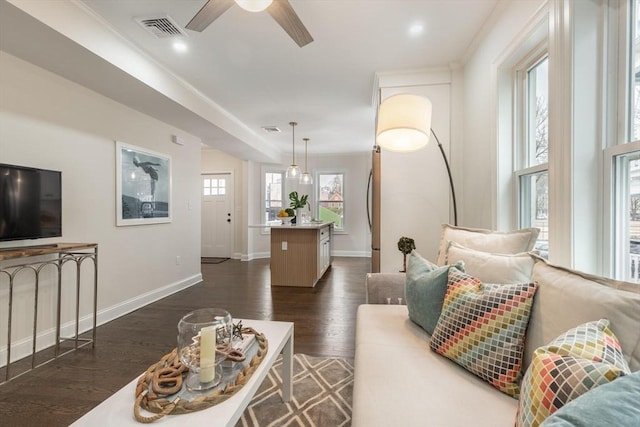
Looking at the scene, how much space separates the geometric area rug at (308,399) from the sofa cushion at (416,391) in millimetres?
509

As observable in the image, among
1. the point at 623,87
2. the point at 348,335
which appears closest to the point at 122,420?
the point at 348,335

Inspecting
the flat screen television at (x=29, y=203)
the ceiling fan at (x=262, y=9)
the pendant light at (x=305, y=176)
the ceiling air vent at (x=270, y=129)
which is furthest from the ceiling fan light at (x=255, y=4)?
the pendant light at (x=305, y=176)

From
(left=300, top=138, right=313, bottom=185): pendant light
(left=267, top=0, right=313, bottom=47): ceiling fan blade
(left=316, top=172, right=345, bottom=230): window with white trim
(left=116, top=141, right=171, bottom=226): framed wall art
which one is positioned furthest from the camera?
(left=316, top=172, right=345, bottom=230): window with white trim

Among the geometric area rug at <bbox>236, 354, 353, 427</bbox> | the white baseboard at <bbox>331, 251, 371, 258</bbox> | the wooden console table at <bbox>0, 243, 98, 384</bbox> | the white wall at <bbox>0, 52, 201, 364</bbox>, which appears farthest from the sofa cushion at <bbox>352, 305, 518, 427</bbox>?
the white baseboard at <bbox>331, 251, 371, 258</bbox>

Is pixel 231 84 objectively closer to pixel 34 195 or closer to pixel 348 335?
pixel 34 195

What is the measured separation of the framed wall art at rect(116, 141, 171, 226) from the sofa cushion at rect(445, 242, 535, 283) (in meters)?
3.40

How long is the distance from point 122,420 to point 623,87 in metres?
2.34

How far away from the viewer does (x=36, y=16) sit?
179 cm

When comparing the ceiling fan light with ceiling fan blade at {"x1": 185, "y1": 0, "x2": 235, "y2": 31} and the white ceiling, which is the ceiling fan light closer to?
ceiling fan blade at {"x1": 185, "y1": 0, "x2": 235, "y2": 31}

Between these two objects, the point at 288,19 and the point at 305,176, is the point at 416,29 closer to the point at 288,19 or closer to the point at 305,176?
the point at 288,19

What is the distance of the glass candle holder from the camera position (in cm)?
110

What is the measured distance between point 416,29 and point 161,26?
6.75 ft

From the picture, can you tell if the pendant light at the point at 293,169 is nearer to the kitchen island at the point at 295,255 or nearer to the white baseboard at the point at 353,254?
the kitchen island at the point at 295,255

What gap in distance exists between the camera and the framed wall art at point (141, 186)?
3213 millimetres
